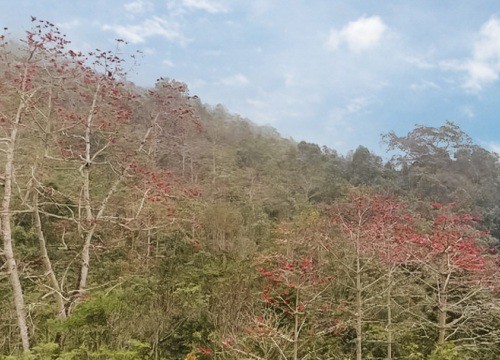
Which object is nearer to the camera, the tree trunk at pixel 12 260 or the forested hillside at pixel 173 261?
the tree trunk at pixel 12 260

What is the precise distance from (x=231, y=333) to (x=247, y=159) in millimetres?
17489

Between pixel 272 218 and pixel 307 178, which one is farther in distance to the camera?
pixel 307 178

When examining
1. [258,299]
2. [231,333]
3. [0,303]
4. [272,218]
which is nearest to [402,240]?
[258,299]

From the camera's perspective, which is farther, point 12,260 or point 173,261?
point 173,261

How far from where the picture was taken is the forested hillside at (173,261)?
6.66m

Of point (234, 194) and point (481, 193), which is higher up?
point (481, 193)

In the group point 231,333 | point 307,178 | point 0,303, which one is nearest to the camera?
point 231,333

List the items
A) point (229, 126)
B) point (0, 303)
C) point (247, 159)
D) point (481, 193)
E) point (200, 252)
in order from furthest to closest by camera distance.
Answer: point (229, 126)
point (247, 159)
point (481, 193)
point (200, 252)
point (0, 303)

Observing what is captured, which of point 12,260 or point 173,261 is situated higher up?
point 12,260

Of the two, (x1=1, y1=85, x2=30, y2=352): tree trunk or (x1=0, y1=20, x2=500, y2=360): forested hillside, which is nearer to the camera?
(x1=1, y1=85, x2=30, y2=352): tree trunk

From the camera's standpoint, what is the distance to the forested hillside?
21.9 feet

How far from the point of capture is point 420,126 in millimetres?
24672

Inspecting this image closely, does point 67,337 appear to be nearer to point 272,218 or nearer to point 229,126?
point 272,218

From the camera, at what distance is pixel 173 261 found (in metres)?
12.1
